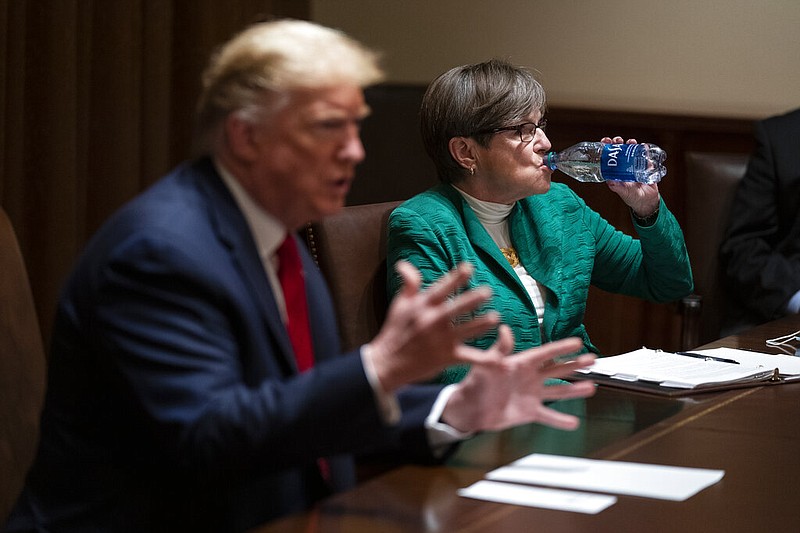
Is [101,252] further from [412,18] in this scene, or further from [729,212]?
[412,18]

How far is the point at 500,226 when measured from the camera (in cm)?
281

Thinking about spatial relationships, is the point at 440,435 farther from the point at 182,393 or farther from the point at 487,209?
the point at 487,209

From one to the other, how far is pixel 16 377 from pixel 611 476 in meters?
0.92

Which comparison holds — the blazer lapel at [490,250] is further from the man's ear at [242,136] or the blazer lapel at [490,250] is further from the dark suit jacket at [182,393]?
the man's ear at [242,136]

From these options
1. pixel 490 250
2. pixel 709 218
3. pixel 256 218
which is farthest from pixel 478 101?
pixel 256 218

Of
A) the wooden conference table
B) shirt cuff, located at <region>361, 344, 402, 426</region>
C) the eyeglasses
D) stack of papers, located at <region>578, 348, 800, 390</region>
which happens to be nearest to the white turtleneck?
the eyeglasses

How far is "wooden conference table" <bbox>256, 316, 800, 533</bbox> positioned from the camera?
1.32 metres

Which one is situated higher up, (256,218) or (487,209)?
(256,218)

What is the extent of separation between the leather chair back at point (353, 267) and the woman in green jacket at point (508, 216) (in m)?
0.05

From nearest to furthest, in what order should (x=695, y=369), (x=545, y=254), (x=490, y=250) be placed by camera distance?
(x=695, y=369) < (x=490, y=250) < (x=545, y=254)

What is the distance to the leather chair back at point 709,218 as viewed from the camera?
3.63 m

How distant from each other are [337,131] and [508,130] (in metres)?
1.33

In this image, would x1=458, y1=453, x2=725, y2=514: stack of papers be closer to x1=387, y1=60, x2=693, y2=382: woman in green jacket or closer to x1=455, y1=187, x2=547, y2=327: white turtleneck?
x1=387, y1=60, x2=693, y2=382: woman in green jacket

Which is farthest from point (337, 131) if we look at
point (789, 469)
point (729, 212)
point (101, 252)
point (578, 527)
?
point (729, 212)
